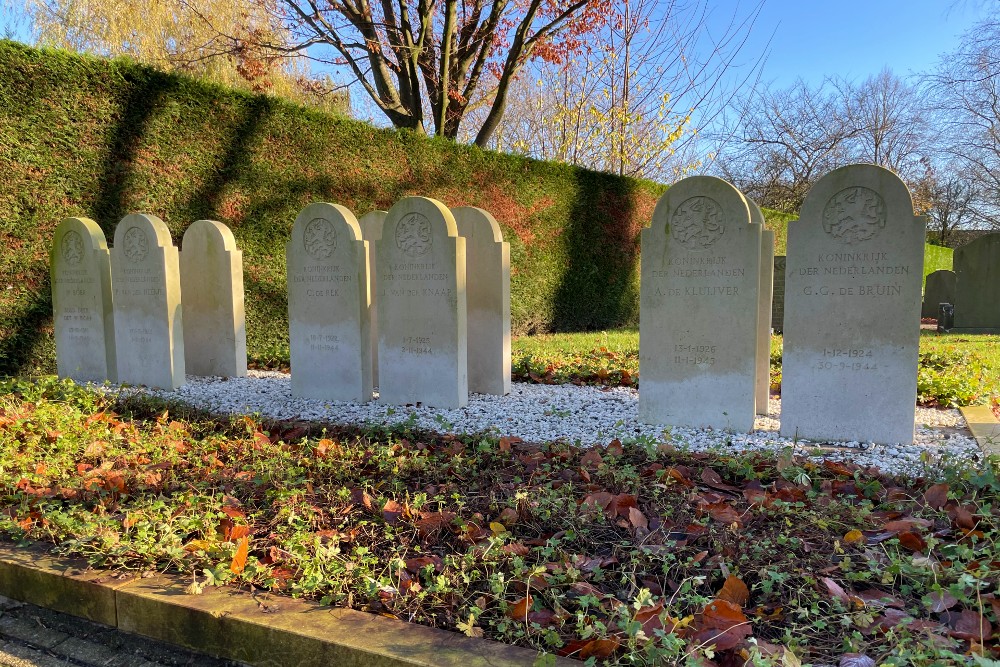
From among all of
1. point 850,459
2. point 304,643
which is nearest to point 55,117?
point 304,643

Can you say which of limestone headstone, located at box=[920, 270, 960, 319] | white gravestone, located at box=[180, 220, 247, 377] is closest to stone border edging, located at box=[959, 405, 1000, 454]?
white gravestone, located at box=[180, 220, 247, 377]

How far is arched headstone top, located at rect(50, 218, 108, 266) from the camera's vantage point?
21.1ft

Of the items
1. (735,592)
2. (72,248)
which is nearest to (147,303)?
(72,248)

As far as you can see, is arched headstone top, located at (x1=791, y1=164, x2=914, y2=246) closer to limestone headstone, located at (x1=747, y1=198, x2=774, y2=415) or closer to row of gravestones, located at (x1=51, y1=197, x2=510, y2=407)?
limestone headstone, located at (x1=747, y1=198, x2=774, y2=415)

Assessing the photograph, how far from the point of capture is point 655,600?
1.99 m

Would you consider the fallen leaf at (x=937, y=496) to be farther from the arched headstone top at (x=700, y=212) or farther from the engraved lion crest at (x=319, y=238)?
the engraved lion crest at (x=319, y=238)

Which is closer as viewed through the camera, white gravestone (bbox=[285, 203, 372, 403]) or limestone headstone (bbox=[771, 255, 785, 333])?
white gravestone (bbox=[285, 203, 372, 403])

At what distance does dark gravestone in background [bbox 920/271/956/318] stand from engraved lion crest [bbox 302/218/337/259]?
13.8m

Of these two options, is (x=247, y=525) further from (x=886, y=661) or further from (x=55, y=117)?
(x=55, y=117)

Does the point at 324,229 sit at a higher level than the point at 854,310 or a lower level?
higher

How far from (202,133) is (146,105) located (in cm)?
69

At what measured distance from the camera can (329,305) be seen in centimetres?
586

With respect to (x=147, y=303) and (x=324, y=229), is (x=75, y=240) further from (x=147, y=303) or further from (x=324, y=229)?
(x=324, y=229)

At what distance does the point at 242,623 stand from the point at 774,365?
24.0 feet
